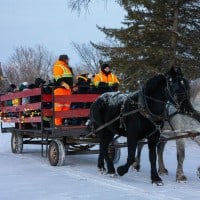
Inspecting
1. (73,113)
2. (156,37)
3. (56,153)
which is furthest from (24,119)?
(156,37)

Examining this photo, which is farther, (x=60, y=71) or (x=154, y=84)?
(x=60, y=71)

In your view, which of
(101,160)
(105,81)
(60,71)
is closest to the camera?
(101,160)

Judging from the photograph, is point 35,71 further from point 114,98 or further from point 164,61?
point 114,98

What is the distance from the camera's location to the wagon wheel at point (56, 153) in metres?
10.5

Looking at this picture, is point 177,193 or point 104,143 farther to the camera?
point 104,143

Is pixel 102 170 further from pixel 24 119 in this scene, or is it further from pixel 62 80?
pixel 24 119

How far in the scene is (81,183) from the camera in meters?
8.44

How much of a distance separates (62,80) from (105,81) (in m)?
1.01

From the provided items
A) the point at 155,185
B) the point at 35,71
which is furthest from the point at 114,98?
the point at 35,71

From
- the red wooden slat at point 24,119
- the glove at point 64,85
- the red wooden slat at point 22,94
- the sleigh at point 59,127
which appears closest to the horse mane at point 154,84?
the sleigh at point 59,127

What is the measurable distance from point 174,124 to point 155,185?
123 cm

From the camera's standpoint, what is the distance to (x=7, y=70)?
73.5m

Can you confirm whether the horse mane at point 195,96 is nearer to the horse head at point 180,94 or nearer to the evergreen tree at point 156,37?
the horse head at point 180,94

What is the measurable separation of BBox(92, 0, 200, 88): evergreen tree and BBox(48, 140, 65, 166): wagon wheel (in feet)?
25.5
